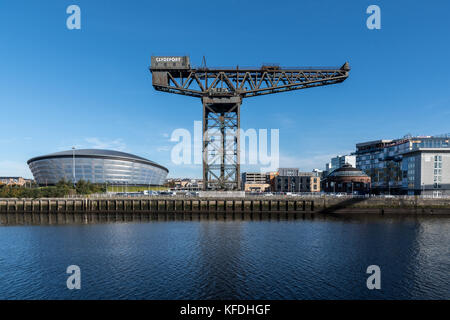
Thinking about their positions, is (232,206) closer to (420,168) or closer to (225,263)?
(225,263)

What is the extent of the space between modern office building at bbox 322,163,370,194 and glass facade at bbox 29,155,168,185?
10980cm

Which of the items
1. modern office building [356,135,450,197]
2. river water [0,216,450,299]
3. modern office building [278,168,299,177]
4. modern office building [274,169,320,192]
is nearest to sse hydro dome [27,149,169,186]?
modern office building [274,169,320,192]

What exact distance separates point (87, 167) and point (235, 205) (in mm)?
100734

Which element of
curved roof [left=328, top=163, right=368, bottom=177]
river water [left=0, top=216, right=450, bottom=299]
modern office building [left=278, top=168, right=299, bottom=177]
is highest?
curved roof [left=328, top=163, right=368, bottom=177]

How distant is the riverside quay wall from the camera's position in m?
58.5

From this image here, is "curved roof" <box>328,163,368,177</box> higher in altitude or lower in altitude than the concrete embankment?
higher

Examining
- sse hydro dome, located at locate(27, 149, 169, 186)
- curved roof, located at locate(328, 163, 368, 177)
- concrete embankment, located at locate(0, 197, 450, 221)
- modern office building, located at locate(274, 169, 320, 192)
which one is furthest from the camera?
modern office building, located at locate(274, 169, 320, 192)

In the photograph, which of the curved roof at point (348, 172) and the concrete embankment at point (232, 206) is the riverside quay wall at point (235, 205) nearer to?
the concrete embankment at point (232, 206)

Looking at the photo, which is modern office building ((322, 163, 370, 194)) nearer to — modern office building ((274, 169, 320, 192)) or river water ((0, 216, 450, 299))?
modern office building ((274, 169, 320, 192))

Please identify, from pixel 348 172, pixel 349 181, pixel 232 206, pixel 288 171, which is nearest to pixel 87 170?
pixel 232 206

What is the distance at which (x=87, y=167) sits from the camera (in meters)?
125

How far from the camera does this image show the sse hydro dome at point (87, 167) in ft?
409

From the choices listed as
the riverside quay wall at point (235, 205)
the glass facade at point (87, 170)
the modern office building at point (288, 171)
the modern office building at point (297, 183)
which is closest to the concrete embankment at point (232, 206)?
the riverside quay wall at point (235, 205)
